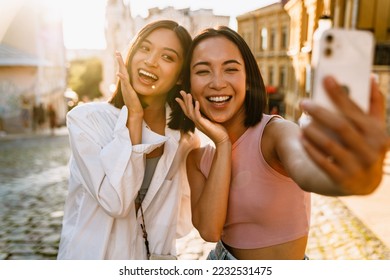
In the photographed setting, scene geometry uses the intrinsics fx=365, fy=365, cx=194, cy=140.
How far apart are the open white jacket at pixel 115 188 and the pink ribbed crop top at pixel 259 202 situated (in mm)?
242

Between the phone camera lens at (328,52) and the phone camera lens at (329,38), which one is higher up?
the phone camera lens at (329,38)

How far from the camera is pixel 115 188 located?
0.98 m

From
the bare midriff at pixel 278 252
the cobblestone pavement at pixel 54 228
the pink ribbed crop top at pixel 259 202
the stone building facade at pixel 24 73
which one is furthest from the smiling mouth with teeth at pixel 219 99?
the stone building facade at pixel 24 73

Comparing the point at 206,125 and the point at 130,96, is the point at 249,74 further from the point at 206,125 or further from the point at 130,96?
the point at 130,96

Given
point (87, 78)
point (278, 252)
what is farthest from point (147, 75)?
point (87, 78)

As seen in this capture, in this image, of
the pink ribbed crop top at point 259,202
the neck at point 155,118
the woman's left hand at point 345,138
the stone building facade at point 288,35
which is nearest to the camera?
the woman's left hand at point 345,138

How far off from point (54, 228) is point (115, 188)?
6.66 feet

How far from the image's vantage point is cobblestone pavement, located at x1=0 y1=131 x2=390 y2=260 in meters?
2.21

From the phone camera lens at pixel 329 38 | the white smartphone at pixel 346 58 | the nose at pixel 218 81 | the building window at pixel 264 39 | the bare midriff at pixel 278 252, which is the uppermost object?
the building window at pixel 264 39

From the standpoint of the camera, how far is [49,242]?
2.47m

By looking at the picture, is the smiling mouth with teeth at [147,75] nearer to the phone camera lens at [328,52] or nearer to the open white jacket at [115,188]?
the open white jacket at [115,188]

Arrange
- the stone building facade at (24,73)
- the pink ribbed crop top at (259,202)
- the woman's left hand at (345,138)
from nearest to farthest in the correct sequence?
the woman's left hand at (345,138) → the pink ribbed crop top at (259,202) → the stone building facade at (24,73)

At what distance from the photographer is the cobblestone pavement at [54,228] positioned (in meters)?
2.21

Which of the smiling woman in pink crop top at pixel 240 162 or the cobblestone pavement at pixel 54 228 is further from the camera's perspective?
the cobblestone pavement at pixel 54 228
